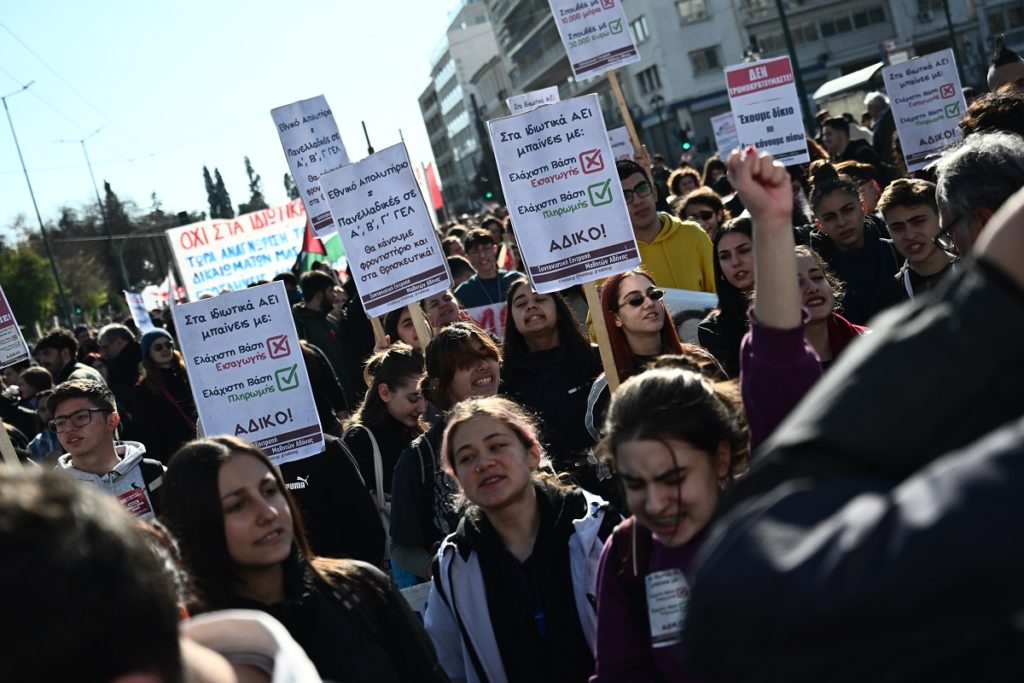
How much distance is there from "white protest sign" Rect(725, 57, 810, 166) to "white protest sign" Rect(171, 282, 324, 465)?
558 centimetres

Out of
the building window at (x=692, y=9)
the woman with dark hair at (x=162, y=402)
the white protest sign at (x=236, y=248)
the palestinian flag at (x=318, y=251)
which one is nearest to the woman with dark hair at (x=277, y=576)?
the woman with dark hair at (x=162, y=402)

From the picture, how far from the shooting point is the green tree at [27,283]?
252ft

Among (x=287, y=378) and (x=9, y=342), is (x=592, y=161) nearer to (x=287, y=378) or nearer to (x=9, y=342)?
(x=287, y=378)

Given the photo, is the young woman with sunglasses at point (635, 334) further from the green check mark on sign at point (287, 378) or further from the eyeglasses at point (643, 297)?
the green check mark on sign at point (287, 378)

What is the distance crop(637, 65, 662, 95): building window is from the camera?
215 feet

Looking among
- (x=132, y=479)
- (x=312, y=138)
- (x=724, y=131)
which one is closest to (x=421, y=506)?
(x=132, y=479)

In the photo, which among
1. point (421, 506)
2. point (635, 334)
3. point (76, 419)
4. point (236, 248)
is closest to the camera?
point (421, 506)

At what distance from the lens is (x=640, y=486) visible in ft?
9.07

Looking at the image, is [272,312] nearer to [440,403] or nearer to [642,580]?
[440,403]

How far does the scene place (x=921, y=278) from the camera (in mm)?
5754

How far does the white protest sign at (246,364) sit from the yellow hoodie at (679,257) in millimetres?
2598

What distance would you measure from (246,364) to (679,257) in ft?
9.82

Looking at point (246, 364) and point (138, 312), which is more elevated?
point (138, 312)

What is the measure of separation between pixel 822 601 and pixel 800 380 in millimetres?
1270
